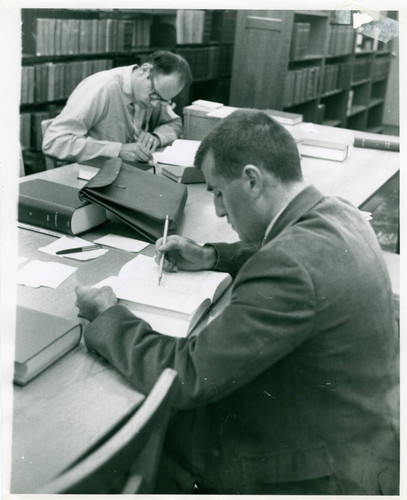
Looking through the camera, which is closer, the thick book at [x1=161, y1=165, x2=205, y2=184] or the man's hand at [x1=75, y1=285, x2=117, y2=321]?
the man's hand at [x1=75, y1=285, x2=117, y2=321]

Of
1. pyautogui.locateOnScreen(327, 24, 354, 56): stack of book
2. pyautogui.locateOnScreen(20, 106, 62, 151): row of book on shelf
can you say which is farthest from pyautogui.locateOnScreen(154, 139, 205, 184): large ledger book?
pyautogui.locateOnScreen(327, 24, 354, 56): stack of book

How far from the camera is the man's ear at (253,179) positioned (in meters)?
1.22

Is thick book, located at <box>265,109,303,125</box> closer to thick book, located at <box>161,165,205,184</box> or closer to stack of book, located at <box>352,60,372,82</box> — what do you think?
thick book, located at <box>161,165,205,184</box>

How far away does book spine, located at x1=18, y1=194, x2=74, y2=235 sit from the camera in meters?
1.88

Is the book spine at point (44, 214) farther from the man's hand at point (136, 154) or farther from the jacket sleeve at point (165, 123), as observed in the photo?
the jacket sleeve at point (165, 123)

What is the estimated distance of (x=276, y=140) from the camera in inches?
48.8

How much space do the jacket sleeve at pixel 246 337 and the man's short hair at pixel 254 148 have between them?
23cm

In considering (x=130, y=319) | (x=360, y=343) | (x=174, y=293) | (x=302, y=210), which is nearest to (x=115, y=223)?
(x=174, y=293)

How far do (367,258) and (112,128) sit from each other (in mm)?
2251

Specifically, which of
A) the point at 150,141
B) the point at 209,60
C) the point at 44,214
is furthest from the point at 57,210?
the point at 209,60

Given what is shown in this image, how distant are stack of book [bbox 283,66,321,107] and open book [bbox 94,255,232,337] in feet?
12.1

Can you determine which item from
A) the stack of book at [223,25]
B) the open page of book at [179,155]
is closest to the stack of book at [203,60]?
the stack of book at [223,25]

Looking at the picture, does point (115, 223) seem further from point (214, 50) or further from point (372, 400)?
point (214, 50)

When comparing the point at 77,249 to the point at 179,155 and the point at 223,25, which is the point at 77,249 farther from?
the point at 223,25
